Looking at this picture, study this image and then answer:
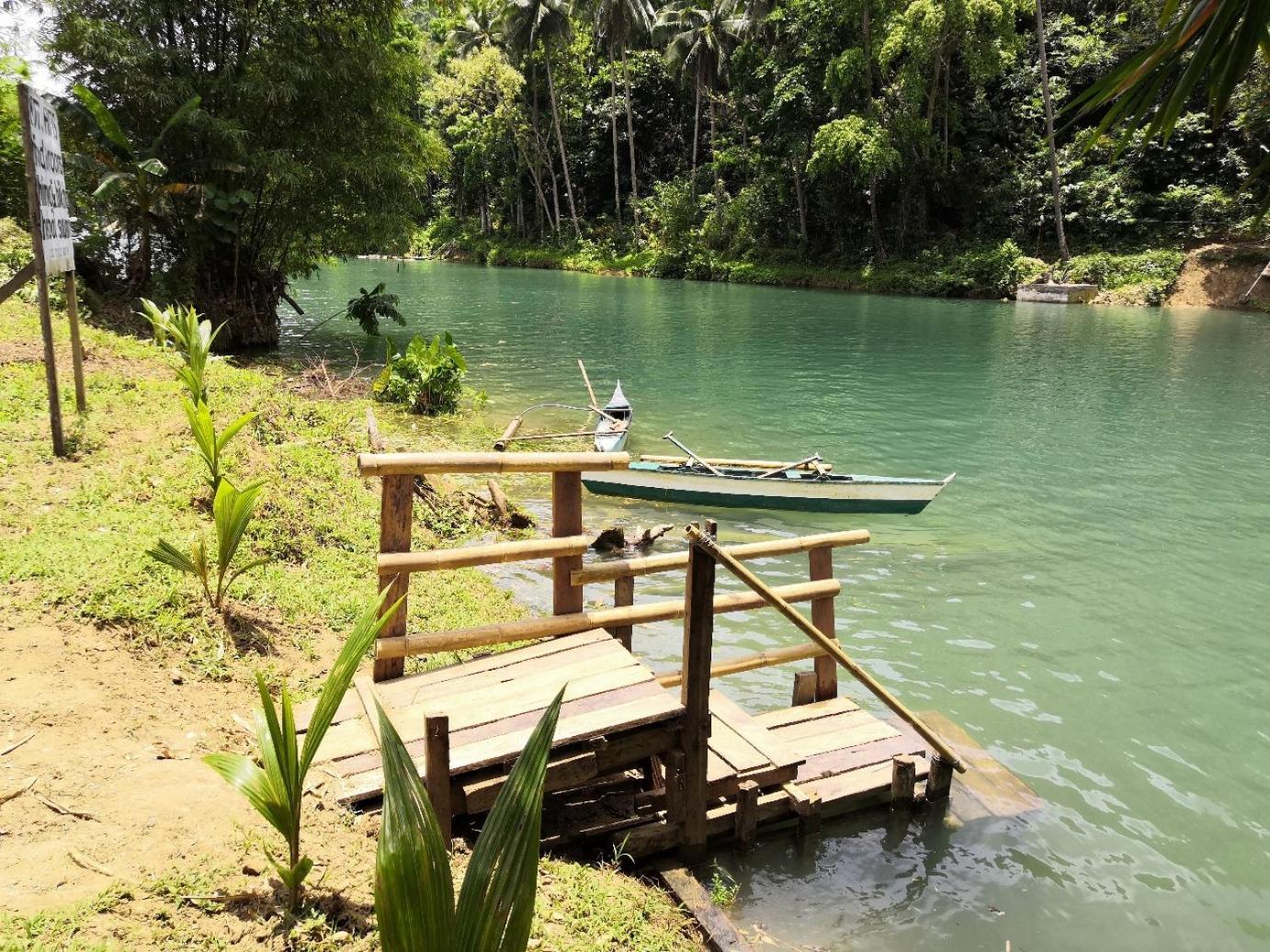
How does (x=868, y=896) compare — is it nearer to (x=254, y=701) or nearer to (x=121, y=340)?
(x=254, y=701)

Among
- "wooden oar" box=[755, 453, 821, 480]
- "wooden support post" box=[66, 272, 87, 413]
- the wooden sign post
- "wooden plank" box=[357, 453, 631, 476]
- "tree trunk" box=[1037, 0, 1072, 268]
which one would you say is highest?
"tree trunk" box=[1037, 0, 1072, 268]

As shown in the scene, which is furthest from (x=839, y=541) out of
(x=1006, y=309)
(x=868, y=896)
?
(x=1006, y=309)

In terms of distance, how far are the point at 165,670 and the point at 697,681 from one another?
2.95m

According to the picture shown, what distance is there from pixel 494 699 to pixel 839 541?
2474mm

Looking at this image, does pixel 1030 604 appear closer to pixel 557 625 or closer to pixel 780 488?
pixel 780 488

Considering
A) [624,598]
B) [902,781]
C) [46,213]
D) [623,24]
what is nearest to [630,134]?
[623,24]

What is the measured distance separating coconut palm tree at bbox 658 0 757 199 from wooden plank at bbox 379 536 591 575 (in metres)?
46.2

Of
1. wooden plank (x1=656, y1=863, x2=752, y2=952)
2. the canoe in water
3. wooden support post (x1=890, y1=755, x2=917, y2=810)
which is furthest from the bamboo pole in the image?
the canoe in water

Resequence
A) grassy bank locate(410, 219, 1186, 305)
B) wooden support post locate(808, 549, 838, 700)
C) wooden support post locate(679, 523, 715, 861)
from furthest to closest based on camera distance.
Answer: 1. grassy bank locate(410, 219, 1186, 305)
2. wooden support post locate(808, 549, 838, 700)
3. wooden support post locate(679, 523, 715, 861)

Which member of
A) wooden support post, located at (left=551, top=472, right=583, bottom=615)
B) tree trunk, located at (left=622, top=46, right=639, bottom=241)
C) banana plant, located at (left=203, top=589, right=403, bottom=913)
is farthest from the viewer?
tree trunk, located at (left=622, top=46, right=639, bottom=241)

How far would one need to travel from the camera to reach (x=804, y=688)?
6.10 metres

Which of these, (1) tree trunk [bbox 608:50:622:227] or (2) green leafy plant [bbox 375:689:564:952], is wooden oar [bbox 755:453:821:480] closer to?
(2) green leafy plant [bbox 375:689:564:952]

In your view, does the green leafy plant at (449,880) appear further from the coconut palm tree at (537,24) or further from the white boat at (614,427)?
the coconut palm tree at (537,24)

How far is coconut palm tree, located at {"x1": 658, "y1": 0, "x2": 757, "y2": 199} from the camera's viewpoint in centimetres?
→ 4588
